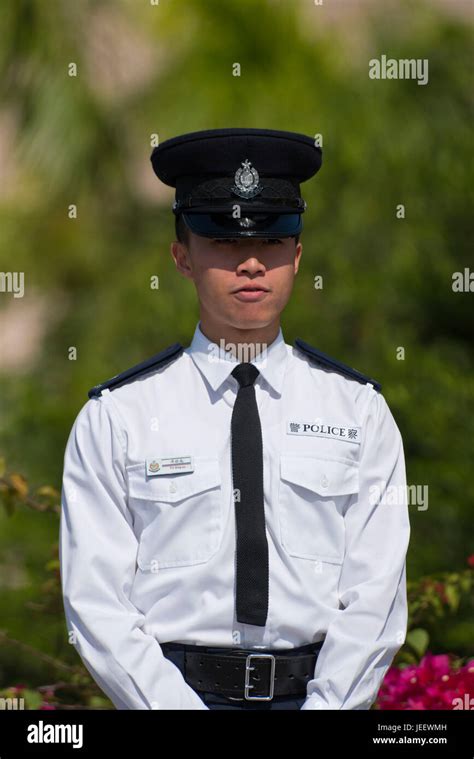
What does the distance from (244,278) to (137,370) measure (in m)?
0.39

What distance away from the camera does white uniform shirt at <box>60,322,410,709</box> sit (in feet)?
9.36

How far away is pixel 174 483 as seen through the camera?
2.94m

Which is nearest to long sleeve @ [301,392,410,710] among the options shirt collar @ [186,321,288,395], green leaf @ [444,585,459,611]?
shirt collar @ [186,321,288,395]

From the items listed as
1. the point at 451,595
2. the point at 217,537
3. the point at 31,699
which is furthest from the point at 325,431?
the point at 31,699

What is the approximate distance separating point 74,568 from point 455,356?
5.12m

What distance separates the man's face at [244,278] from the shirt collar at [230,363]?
9 centimetres

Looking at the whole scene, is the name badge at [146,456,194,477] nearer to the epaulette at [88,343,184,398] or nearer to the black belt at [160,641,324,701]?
the epaulette at [88,343,184,398]

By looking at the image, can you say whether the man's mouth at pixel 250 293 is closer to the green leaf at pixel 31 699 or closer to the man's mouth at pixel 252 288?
the man's mouth at pixel 252 288

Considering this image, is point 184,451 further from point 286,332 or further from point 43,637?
point 286,332

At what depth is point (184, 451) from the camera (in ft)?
9.75

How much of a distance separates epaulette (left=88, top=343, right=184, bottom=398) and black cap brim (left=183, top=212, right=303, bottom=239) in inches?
13.4

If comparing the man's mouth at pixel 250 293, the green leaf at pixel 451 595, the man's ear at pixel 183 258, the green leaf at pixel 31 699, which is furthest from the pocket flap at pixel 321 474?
the green leaf at pixel 31 699

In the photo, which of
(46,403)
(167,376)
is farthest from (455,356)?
(167,376)

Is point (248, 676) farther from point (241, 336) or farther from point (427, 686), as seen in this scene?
point (427, 686)
